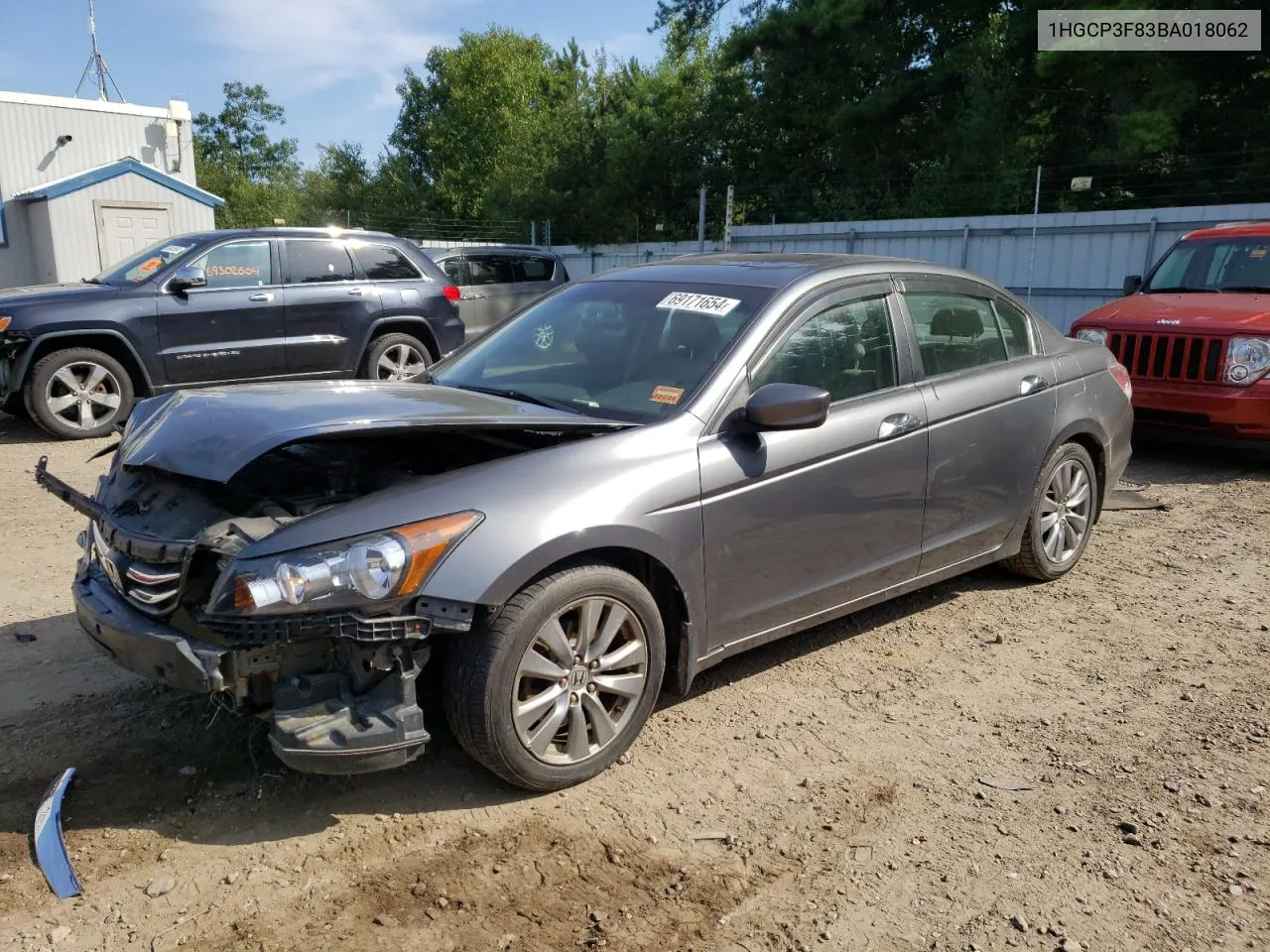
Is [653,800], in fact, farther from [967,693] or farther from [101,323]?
[101,323]

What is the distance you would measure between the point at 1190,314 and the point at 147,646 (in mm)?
7655

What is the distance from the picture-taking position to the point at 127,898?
2.72m

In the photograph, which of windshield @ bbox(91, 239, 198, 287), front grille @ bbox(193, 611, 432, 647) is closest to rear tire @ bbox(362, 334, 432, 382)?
windshield @ bbox(91, 239, 198, 287)

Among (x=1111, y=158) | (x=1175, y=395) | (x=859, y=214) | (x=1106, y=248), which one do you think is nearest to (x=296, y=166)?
(x=859, y=214)

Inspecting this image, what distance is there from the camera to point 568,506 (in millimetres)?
3150

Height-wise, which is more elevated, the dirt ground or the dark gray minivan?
the dark gray minivan

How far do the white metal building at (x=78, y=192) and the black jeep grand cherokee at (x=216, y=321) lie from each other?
33.3ft

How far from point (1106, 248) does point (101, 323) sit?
39.7 ft

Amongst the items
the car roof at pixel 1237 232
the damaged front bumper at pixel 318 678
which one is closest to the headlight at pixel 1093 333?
the car roof at pixel 1237 232

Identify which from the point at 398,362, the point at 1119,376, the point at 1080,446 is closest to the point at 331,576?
the point at 1080,446

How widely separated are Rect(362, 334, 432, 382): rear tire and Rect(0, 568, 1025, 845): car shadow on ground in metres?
6.44

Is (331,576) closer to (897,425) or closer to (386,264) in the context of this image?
(897,425)

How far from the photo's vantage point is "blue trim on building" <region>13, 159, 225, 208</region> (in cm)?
1756

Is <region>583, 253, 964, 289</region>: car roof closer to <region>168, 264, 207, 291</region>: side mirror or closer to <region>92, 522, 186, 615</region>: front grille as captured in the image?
<region>92, 522, 186, 615</region>: front grille
